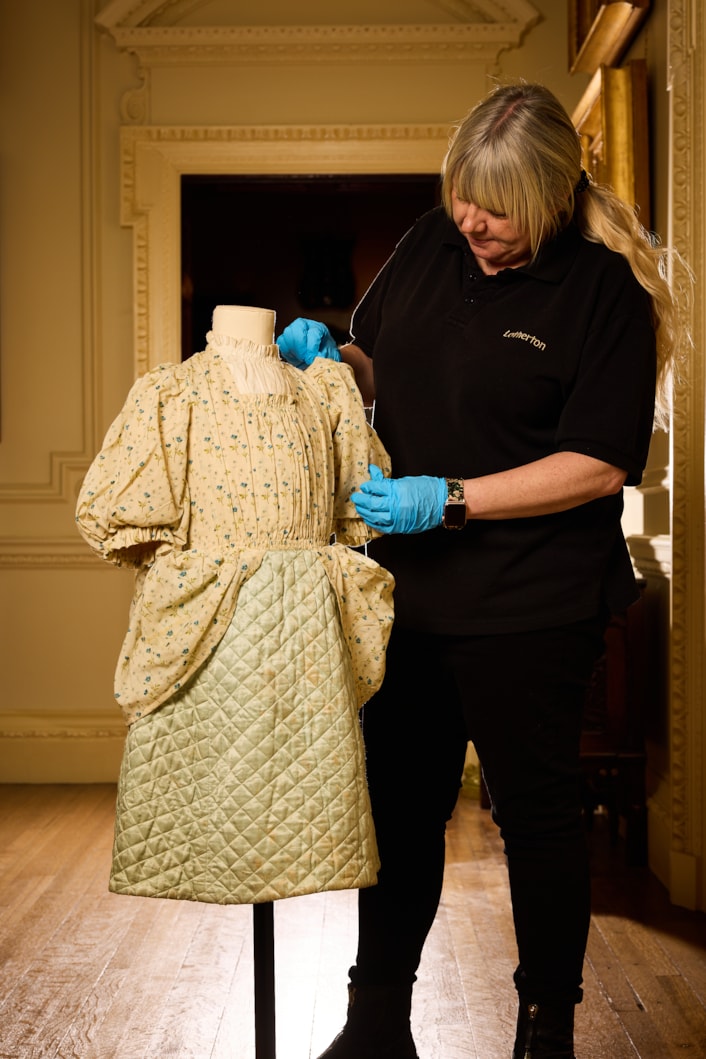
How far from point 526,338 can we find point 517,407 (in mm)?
97

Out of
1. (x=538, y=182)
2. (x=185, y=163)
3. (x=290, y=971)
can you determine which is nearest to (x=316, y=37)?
(x=185, y=163)

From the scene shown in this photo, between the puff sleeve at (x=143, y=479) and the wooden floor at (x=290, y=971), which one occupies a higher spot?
the puff sleeve at (x=143, y=479)

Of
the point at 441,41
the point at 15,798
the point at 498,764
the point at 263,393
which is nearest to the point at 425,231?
the point at 263,393

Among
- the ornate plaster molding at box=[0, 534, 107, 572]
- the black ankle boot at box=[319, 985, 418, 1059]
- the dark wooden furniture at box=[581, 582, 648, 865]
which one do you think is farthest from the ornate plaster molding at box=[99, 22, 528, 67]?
the black ankle boot at box=[319, 985, 418, 1059]

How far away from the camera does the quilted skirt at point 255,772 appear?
1418 mm

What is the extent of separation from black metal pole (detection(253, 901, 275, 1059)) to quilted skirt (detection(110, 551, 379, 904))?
101 millimetres

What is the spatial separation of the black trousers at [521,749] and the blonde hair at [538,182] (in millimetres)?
527

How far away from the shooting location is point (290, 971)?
2.35 meters

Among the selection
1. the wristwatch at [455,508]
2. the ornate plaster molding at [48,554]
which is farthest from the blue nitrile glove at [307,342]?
the ornate plaster molding at [48,554]

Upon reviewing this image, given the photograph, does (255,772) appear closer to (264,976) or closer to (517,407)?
(264,976)

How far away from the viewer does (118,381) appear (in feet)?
13.7

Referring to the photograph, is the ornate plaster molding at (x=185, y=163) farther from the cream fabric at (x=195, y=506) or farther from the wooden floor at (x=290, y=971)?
the cream fabric at (x=195, y=506)

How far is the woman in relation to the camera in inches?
61.6

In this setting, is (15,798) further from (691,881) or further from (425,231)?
(425,231)
